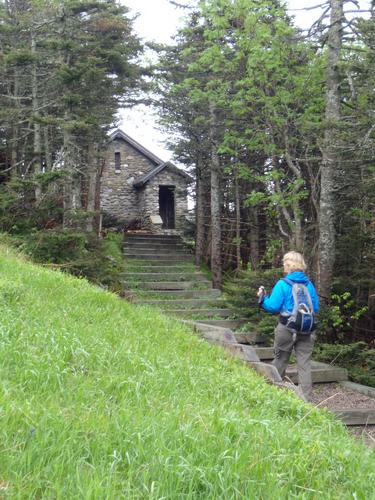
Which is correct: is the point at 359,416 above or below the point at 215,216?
below

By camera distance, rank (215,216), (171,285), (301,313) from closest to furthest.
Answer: (301,313), (171,285), (215,216)

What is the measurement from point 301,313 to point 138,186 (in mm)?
22497

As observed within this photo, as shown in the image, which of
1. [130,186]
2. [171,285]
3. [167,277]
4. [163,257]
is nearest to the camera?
[171,285]

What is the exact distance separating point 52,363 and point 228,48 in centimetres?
1022

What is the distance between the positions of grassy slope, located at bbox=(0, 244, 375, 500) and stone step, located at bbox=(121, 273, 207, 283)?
9.12 meters

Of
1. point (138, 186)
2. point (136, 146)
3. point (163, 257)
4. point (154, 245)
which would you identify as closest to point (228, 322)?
point (163, 257)

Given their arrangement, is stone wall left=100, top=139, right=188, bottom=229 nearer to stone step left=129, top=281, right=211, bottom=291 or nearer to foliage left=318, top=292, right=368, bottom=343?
stone step left=129, top=281, right=211, bottom=291

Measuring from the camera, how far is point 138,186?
27953 mm

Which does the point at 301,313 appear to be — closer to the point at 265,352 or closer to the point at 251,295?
the point at 265,352

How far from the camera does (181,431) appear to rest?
2889 millimetres

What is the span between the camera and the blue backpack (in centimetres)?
625

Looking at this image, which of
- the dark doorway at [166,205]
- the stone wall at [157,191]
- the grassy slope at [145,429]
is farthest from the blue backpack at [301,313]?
the dark doorway at [166,205]

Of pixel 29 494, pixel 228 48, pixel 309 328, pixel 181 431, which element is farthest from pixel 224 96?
pixel 29 494

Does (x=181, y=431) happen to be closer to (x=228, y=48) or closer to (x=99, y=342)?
(x=99, y=342)
